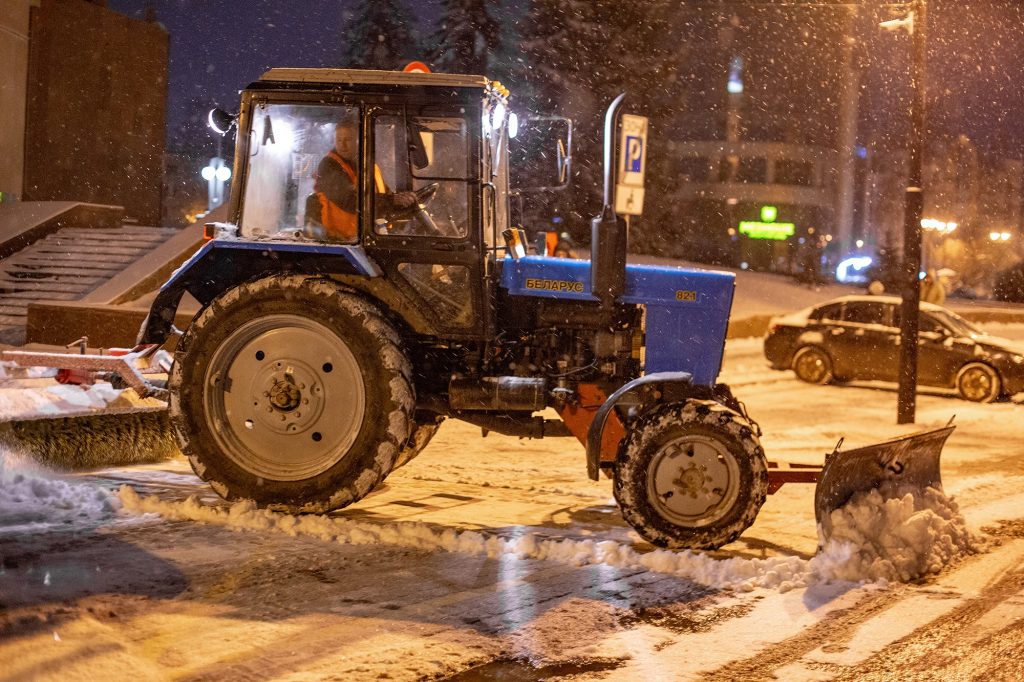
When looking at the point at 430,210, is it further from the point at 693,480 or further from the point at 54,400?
the point at 54,400

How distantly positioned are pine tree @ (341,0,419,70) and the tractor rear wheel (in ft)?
157

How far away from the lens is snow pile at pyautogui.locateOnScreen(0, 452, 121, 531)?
7281 millimetres

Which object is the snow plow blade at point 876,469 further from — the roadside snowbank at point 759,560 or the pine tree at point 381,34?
the pine tree at point 381,34

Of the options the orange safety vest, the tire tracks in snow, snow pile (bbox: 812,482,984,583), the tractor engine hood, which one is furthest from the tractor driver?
the tire tracks in snow

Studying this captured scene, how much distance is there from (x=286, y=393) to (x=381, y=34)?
48048 mm

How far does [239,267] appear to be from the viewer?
7.81 m

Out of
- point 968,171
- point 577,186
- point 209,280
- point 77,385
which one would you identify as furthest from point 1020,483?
point 968,171

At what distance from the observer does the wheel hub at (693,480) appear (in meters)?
6.90

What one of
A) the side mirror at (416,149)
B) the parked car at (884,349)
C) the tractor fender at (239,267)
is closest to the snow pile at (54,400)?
the tractor fender at (239,267)

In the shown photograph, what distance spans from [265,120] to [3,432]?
9.70 feet

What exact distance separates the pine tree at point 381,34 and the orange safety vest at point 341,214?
153 feet

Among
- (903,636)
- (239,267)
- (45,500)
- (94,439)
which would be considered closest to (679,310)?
(903,636)

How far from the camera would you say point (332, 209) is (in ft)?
24.6

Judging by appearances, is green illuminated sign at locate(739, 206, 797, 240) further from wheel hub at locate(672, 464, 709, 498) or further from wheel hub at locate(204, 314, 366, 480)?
wheel hub at locate(672, 464, 709, 498)
